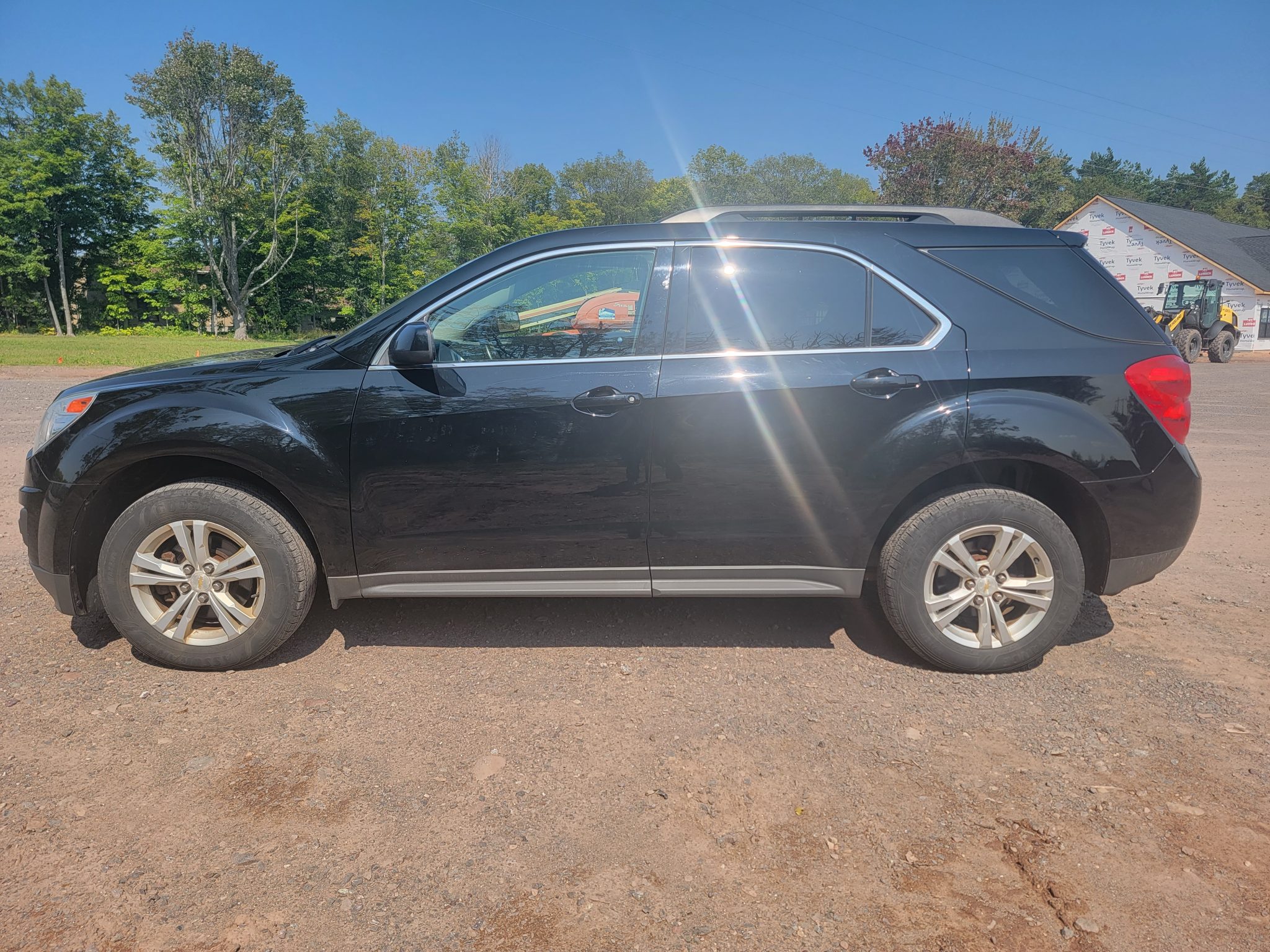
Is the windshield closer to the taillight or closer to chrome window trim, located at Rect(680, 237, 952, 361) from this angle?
the taillight

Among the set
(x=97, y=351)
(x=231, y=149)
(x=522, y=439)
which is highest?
(x=231, y=149)

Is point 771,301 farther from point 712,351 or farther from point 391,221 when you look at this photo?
point 391,221

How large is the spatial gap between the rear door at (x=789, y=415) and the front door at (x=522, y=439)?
0.46 feet

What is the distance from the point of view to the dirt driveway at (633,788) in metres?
2.14

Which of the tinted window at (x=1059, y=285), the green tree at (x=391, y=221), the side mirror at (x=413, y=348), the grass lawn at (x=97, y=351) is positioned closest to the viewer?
the side mirror at (x=413, y=348)

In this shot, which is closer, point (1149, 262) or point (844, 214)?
point (844, 214)

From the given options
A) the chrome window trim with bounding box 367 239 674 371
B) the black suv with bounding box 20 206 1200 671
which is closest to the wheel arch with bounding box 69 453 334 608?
the black suv with bounding box 20 206 1200 671

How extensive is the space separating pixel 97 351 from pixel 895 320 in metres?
25.0

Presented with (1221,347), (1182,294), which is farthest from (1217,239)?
(1221,347)

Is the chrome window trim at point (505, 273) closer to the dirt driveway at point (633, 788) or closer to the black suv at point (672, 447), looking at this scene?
the black suv at point (672, 447)

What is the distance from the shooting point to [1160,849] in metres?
2.42

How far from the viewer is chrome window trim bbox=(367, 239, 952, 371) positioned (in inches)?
135

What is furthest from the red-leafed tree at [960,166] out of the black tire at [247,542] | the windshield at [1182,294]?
the black tire at [247,542]

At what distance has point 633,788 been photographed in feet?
8.97
